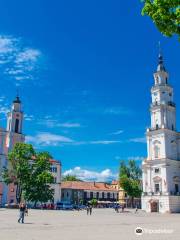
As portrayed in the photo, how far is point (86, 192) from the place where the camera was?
117250mm

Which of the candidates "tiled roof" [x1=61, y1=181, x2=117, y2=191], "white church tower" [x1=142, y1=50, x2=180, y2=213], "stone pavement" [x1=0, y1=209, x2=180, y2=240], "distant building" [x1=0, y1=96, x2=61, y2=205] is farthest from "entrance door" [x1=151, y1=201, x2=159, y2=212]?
"tiled roof" [x1=61, y1=181, x2=117, y2=191]

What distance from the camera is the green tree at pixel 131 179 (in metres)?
89.6

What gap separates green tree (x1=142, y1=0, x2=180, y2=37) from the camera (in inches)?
517

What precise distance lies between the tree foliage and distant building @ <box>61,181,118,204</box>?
45.0 meters

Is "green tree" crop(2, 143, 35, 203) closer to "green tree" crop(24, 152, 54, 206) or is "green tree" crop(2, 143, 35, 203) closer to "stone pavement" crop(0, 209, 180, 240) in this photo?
"green tree" crop(24, 152, 54, 206)

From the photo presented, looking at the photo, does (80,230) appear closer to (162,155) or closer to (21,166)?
(21,166)

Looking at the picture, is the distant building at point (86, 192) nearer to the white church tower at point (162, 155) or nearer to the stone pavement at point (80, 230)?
the white church tower at point (162, 155)

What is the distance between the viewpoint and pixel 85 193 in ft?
384

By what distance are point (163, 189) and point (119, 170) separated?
2796cm

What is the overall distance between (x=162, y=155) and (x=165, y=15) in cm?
6082

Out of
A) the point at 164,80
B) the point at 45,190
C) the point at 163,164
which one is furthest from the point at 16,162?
the point at 164,80

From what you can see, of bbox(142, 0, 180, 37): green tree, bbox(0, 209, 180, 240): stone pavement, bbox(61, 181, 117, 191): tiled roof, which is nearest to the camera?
bbox(142, 0, 180, 37): green tree

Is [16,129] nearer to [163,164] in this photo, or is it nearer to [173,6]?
[163,164]

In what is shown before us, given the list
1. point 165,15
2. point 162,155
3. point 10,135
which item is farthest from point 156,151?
point 165,15
